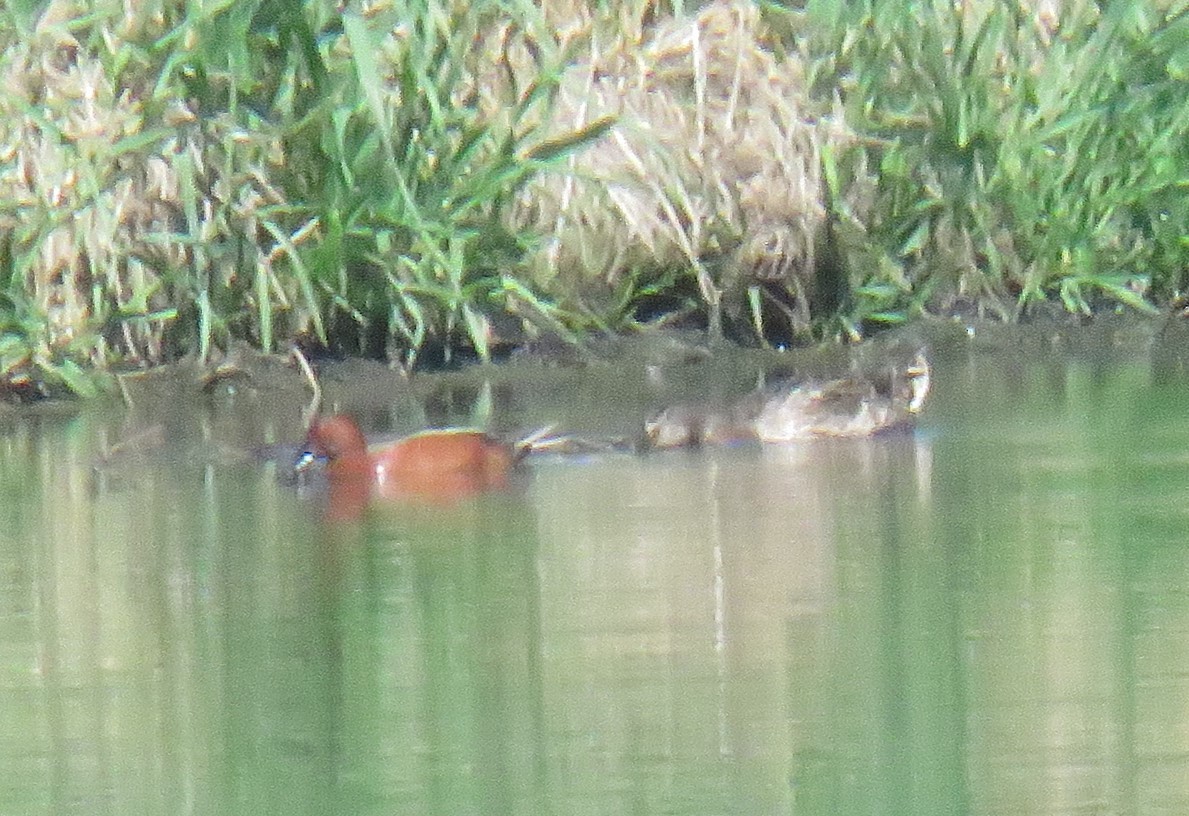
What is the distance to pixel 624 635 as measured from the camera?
589 centimetres

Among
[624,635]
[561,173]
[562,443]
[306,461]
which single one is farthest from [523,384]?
[624,635]

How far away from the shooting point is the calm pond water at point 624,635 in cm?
477

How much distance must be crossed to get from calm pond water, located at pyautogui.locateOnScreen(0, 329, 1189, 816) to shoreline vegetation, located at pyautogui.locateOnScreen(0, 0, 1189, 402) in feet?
3.41

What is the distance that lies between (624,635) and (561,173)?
14.2ft

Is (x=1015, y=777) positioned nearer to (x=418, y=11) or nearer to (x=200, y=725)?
(x=200, y=725)

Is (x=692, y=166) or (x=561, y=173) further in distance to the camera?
(x=692, y=166)

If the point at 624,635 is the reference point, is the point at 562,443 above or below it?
above

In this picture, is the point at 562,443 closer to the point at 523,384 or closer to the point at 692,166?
the point at 523,384

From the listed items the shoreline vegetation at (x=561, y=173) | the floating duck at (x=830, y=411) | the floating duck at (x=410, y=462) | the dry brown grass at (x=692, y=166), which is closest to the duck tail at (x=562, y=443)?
the floating duck at (x=410, y=462)

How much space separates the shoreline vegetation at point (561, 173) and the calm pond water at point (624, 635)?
104 cm

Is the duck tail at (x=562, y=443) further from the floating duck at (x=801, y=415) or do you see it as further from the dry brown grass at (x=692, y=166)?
the dry brown grass at (x=692, y=166)

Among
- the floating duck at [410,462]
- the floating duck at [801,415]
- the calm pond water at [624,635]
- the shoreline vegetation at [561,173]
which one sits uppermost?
the shoreline vegetation at [561,173]

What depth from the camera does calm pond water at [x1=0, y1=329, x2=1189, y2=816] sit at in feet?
15.7

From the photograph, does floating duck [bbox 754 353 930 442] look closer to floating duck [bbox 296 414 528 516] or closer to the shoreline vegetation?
floating duck [bbox 296 414 528 516]
